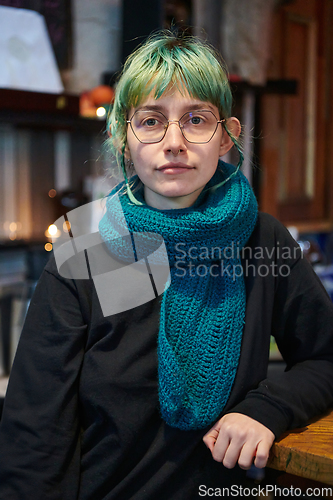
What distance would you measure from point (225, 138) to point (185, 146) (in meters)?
0.13

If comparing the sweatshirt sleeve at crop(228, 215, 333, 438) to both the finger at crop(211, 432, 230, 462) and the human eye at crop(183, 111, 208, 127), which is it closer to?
the finger at crop(211, 432, 230, 462)

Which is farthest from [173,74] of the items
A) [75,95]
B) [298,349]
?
[75,95]

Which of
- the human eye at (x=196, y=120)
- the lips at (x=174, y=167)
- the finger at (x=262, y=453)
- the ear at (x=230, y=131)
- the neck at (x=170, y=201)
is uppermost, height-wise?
the human eye at (x=196, y=120)

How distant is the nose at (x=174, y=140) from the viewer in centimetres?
75

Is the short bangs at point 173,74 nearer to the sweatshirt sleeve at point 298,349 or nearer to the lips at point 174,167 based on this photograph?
the lips at point 174,167

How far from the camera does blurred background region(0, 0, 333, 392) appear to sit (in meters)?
1.84

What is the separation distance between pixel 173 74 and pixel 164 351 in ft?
1.48

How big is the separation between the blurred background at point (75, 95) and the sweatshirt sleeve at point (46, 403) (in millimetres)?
757

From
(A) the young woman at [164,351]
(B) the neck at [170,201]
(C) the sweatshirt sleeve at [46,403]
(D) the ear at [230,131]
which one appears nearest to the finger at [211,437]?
(A) the young woman at [164,351]

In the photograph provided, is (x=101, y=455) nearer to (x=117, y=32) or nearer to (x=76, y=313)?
(x=76, y=313)

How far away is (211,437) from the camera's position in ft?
2.39

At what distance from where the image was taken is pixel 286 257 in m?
0.85

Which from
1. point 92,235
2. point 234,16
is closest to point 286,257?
point 92,235

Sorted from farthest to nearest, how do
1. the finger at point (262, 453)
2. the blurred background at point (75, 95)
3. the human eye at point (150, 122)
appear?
the blurred background at point (75, 95), the human eye at point (150, 122), the finger at point (262, 453)
